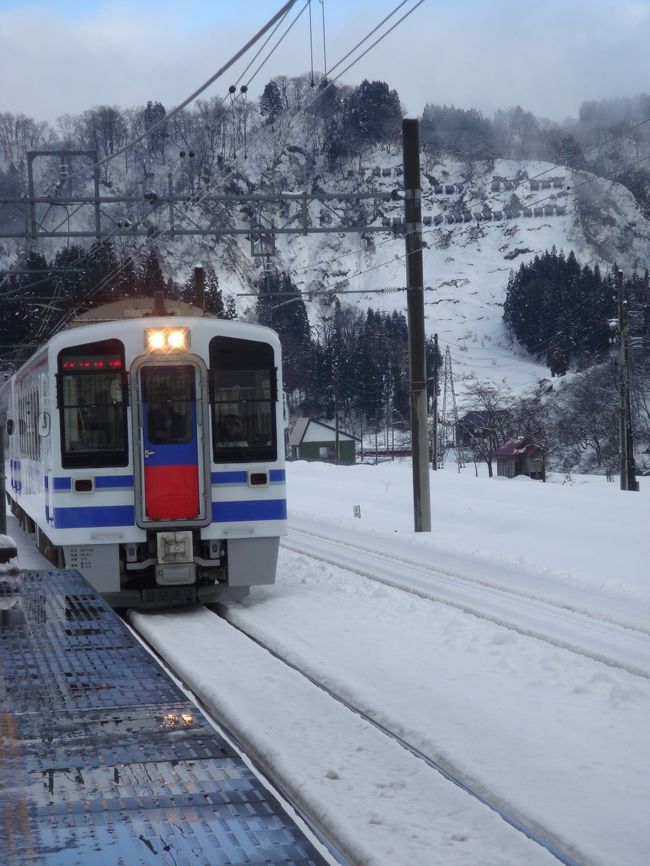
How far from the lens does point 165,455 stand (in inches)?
469

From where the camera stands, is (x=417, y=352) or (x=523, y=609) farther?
(x=417, y=352)

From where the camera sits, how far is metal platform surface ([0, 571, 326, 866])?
2934mm

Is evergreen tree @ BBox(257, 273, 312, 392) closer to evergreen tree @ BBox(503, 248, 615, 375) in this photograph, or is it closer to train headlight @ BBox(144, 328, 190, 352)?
evergreen tree @ BBox(503, 248, 615, 375)

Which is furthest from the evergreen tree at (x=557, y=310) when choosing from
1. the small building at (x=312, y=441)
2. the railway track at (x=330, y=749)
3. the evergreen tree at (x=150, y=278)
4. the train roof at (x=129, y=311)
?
the railway track at (x=330, y=749)

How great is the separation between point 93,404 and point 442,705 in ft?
19.4

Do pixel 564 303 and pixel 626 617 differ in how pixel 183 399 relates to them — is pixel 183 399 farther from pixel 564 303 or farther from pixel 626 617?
pixel 564 303

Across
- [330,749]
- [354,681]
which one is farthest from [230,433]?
[330,749]

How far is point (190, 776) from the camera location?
3.51 meters

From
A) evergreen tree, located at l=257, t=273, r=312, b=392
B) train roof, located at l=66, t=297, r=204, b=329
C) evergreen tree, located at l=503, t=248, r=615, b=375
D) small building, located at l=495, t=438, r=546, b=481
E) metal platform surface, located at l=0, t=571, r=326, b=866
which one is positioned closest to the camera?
metal platform surface, located at l=0, t=571, r=326, b=866

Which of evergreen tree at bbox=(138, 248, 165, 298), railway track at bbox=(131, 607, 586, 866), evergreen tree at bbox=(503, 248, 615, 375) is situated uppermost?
evergreen tree at bbox=(503, 248, 615, 375)

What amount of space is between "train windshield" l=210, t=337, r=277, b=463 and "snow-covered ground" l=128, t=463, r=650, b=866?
1.66m

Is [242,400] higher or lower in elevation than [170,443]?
higher

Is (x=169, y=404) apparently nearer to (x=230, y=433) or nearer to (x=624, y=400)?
(x=230, y=433)

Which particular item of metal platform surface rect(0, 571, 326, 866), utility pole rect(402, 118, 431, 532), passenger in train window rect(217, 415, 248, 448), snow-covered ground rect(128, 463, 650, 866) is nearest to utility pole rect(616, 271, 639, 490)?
utility pole rect(402, 118, 431, 532)
